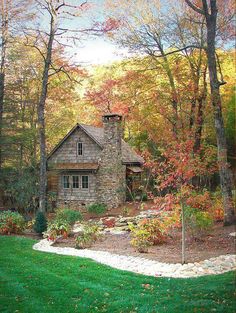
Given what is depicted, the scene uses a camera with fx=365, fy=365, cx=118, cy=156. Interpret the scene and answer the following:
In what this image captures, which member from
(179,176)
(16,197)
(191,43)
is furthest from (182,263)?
(16,197)

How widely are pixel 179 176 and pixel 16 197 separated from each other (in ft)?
17.4

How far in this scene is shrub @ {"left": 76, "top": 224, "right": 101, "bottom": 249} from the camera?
769cm

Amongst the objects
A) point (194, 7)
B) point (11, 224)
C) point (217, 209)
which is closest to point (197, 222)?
point (217, 209)

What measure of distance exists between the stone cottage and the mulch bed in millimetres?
4120

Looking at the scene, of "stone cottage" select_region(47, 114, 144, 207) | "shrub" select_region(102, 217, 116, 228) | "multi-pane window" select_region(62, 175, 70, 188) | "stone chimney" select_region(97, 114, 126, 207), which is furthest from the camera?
"multi-pane window" select_region(62, 175, 70, 188)

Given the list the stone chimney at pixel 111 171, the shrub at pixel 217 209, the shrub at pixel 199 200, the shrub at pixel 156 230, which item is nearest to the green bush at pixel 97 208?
the stone chimney at pixel 111 171

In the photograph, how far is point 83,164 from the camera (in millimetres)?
13422

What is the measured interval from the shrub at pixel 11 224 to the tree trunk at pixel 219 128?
5027mm

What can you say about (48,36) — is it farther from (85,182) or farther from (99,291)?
(85,182)

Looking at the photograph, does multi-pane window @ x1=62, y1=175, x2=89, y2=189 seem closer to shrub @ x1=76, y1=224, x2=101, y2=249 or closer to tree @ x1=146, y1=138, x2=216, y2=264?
shrub @ x1=76, y1=224, x2=101, y2=249

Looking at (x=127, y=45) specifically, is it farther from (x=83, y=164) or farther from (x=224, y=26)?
(x=83, y=164)

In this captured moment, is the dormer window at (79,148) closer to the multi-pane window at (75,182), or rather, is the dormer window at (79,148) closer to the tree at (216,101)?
the multi-pane window at (75,182)

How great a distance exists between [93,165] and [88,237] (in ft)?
18.1

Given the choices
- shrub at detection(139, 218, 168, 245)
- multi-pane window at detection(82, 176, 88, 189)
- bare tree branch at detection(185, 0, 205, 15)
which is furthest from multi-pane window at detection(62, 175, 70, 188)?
bare tree branch at detection(185, 0, 205, 15)
